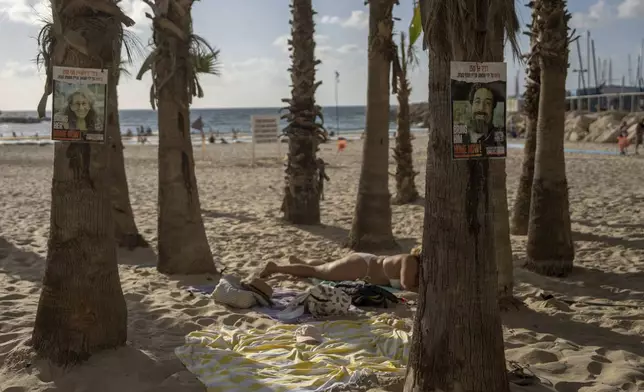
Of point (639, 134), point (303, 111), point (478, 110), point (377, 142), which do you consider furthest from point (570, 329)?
point (639, 134)

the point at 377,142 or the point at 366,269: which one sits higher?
the point at 377,142

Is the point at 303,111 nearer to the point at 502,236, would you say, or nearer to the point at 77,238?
the point at 502,236

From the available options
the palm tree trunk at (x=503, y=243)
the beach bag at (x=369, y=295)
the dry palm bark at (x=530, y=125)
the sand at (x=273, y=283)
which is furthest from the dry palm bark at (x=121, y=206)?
the dry palm bark at (x=530, y=125)

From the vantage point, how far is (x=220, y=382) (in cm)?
371

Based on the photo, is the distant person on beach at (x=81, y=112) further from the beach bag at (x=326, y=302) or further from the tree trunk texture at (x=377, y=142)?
the tree trunk texture at (x=377, y=142)

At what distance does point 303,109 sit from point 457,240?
6.68m

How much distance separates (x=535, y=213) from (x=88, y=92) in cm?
485

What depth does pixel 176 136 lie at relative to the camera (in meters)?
6.33

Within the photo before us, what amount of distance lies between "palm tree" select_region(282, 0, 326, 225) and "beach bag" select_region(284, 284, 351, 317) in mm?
4366

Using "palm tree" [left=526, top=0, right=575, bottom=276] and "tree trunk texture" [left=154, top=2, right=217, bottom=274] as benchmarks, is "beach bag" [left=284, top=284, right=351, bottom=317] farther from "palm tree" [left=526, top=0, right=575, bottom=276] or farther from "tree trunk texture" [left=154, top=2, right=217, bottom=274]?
"palm tree" [left=526, top=0, right=575, bottom=276]

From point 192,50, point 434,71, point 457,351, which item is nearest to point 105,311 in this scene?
point 457,351

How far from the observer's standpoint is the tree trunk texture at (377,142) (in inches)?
298

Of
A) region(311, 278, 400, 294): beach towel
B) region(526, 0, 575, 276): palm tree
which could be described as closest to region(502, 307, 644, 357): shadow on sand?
region(311, 278, 400, 294): beach towel

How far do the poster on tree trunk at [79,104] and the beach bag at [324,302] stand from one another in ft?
7.37
